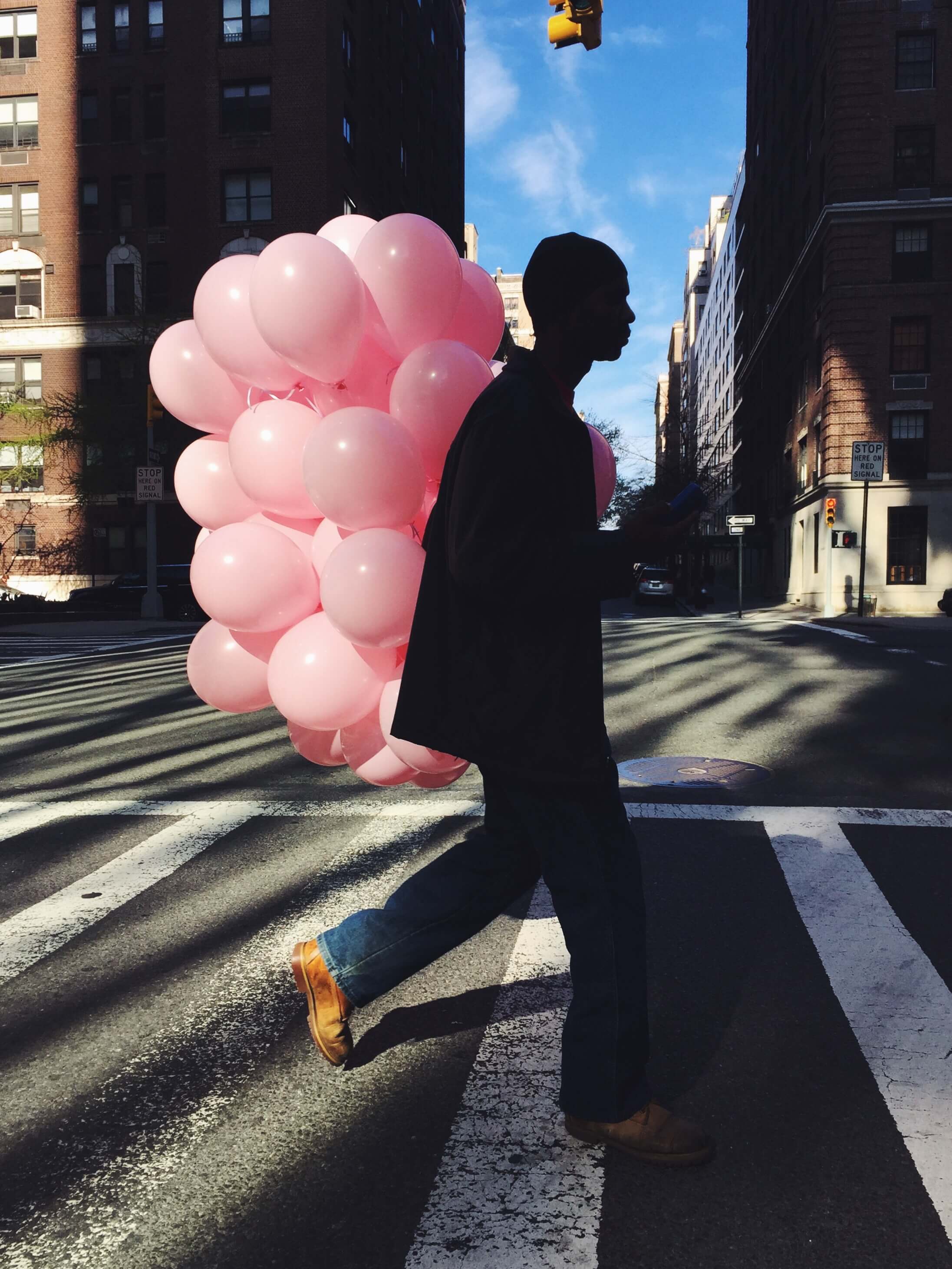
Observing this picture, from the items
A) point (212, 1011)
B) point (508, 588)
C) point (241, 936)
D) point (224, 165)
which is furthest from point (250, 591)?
point (224, 165)

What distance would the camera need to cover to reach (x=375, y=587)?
290cm

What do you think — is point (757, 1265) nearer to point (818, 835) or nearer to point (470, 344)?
point (470, 344)

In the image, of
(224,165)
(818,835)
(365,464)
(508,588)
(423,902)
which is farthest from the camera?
(224,165)

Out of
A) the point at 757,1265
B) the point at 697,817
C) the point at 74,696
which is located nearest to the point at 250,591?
the point at 757,1265

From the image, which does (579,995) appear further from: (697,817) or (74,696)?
(74,696)

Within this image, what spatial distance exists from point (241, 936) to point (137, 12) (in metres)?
49.6

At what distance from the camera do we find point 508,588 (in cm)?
226

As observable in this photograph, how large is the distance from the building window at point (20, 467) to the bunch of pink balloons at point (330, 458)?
110 feet

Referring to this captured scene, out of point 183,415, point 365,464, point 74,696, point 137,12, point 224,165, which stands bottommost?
point 74,696

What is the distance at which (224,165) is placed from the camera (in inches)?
1698

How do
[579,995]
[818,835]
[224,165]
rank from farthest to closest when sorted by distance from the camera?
[224,165]
[818,835]
[579,995]

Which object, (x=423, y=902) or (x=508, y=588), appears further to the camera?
(x=423, y=902)

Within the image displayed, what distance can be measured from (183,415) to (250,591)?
0.94 metres

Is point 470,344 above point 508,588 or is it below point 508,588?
above
